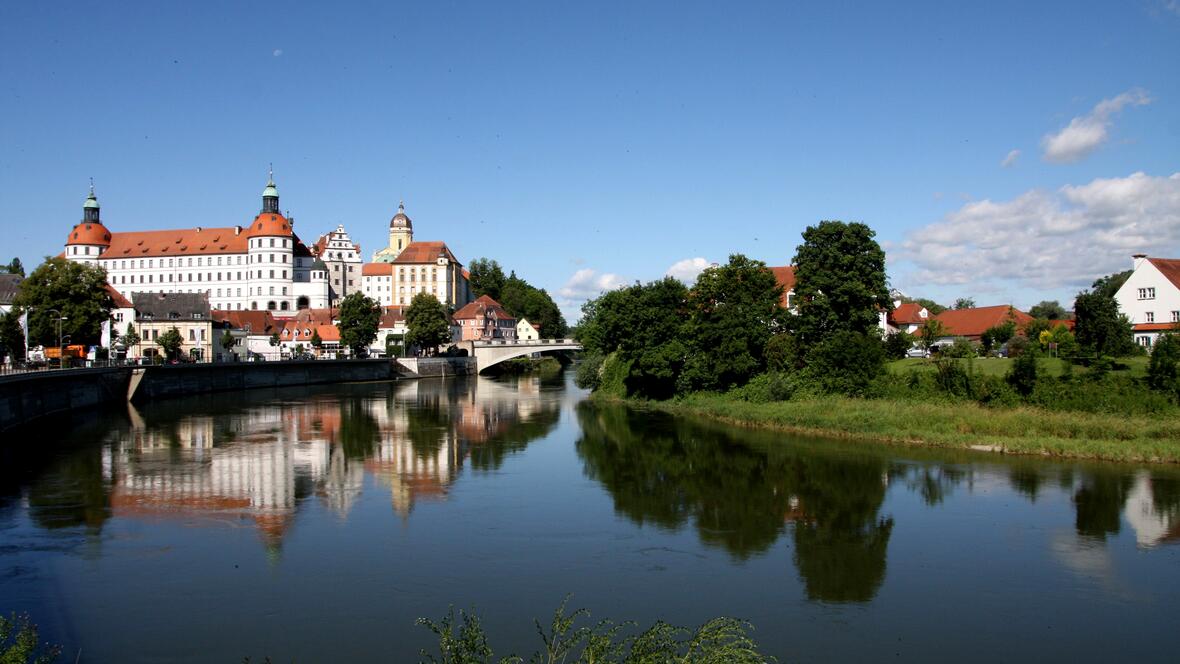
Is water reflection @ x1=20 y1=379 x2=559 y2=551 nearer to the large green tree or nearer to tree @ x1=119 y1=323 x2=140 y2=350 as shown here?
the large green tree

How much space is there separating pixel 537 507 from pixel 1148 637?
44.4 feet

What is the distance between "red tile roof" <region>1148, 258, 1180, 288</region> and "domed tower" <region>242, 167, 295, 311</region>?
102m

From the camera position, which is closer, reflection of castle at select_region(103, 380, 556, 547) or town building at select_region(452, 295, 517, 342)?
reflection of castle at select_region(103, 380, 556, 547)

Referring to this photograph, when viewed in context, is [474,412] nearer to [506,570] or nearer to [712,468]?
[712,468]

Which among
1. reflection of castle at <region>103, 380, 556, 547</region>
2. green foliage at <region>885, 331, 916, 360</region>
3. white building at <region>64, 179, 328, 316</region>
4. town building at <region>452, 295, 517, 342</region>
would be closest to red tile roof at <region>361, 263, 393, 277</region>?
white building at <region>64, 179, 328, 316</region>

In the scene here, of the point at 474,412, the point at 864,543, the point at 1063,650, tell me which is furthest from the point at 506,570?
the point at 474,412

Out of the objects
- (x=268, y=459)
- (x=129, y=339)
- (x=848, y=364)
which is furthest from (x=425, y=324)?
(x=268, y=459)

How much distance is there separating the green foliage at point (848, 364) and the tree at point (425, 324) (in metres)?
59.5

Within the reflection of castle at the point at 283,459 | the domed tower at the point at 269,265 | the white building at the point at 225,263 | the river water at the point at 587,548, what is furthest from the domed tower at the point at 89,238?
the river water at the point at 587,548

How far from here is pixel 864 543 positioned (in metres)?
19.0

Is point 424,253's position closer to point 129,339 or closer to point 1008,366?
point 129,339

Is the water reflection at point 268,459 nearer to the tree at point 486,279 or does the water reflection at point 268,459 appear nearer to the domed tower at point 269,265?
the domed tower at point 269,265

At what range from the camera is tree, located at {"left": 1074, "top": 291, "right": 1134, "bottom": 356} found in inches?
1522

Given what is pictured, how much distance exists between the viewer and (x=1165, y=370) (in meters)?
31.0
